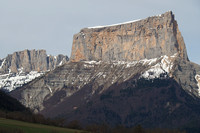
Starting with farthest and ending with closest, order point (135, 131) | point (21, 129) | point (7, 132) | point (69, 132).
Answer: point (135, 131) < point (69, 132) < point (21, 129) < point (7, 132)

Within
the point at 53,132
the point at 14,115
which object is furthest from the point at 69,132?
the point at 14,115

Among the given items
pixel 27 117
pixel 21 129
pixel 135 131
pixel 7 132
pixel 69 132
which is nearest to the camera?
pixel 7 132

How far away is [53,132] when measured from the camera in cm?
16500

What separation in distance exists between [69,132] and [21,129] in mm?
20218

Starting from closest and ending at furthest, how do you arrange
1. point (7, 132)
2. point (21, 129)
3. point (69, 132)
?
point (7, 132) → point (21, 129) → point (69, 132)

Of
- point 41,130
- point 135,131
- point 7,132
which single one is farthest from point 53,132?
point 135,131

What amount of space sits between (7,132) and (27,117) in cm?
4939

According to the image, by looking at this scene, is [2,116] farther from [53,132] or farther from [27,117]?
[53,132]

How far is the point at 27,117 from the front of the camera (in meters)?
198

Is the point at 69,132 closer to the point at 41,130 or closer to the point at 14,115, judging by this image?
the point at 41,130

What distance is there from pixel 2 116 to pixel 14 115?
5.26 metres

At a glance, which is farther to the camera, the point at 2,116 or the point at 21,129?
the point at 2,116

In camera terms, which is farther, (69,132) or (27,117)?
(27,117)

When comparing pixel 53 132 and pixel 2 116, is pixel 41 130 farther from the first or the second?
pixel 2 116
